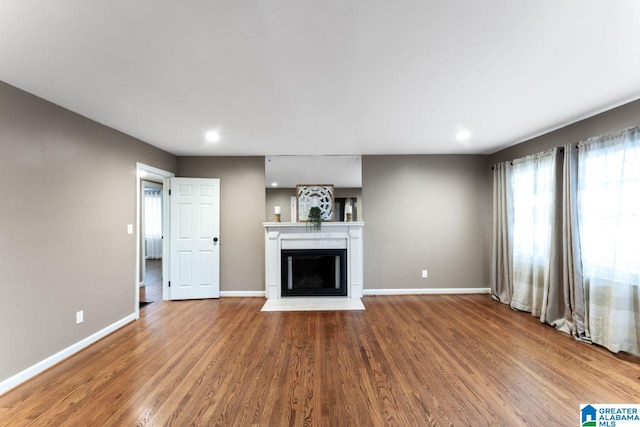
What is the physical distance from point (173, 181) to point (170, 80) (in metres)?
2.64

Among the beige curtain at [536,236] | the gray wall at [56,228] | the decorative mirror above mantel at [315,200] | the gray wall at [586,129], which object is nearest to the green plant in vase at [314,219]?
the decorative mirror above mantel at [315,200]

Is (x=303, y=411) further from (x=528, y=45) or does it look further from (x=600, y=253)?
(x=600, y=253)

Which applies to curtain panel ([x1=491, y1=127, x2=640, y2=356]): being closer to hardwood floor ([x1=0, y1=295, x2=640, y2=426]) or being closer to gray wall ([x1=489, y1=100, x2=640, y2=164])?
gray wall ([x1=489, y1=100, x2=640, y2=164])

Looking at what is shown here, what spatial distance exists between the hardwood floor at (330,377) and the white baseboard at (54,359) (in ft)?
0.26

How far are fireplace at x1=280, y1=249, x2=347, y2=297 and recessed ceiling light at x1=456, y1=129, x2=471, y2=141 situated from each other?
2404 mm

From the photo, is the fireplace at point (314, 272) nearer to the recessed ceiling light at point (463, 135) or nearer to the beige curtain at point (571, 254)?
the recessed ceiling light at point (463, 135)

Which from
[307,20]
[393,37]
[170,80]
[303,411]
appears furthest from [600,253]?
[170,80]

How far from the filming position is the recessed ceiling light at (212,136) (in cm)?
337

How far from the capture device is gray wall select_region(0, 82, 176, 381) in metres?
2.16

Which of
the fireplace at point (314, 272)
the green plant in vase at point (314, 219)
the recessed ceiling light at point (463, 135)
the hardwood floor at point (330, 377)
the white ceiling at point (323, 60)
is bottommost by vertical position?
the hardwood floor at point (330, 377)

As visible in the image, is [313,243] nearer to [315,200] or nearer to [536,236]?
[315,200]

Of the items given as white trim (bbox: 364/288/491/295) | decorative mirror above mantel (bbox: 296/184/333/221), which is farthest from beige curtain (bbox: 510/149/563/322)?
decorative mirror above mantel (bbox: 296/184/333/221)

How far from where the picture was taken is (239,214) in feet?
15.1

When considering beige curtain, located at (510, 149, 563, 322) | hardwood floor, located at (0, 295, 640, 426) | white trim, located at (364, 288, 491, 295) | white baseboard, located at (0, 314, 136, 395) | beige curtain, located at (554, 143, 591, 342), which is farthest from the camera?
white trim, located at (364, 288, 491, 295)
